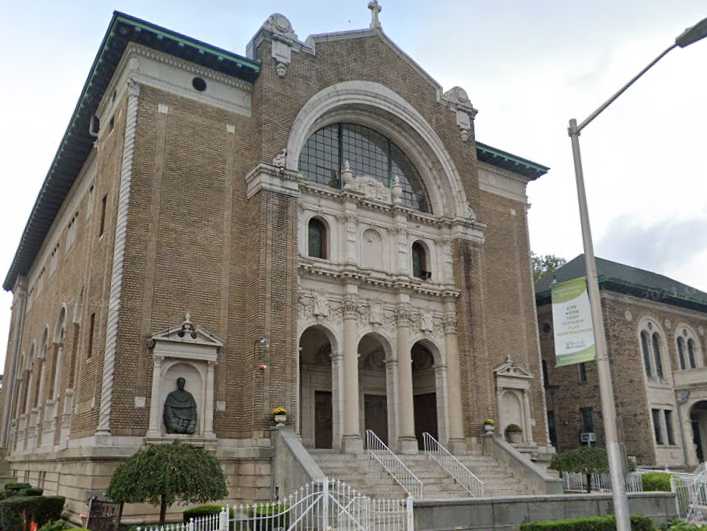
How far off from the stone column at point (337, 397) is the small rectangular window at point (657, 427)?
22.1 m

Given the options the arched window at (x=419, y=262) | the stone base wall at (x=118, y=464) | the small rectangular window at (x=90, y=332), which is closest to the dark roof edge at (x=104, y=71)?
the small rectangular window at (x=90, y=332)

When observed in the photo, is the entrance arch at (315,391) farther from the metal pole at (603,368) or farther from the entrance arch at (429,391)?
the metal pole at (603,368)

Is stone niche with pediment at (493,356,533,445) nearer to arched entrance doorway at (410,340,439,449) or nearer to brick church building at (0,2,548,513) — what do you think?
brick church building at (0,2,548,513)

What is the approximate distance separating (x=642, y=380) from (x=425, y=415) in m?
15.8

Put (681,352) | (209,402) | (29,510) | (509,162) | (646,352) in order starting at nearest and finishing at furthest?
1. (29,510)
2. (209,402)
3. (509,162)
4. (646,352)
5. (681,352)

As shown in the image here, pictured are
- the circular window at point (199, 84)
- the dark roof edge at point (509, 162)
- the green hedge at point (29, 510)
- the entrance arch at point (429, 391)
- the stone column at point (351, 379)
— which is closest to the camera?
the green hedge at point (29, 510)

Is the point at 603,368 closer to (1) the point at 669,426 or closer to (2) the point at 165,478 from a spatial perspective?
(2) the point at 165,478

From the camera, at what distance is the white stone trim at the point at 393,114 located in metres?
25.2

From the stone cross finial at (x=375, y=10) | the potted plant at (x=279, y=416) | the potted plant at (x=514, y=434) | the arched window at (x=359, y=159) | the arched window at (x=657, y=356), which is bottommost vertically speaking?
Result: the potted plant at (x=514, y=434)

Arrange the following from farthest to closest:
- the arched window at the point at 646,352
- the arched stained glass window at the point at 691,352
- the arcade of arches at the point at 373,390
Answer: the arched stained glass window at the point at 691,352
the arched window at the point at 646,352
the arcade of arches at the point at 373,390

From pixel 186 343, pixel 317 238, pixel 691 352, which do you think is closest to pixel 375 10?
pixel 317 238

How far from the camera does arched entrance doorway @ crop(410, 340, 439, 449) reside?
2873 cm

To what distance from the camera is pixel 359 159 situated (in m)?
28.4

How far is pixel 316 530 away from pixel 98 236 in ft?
46.2
